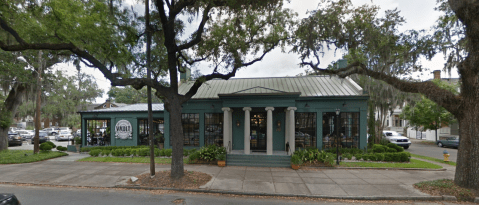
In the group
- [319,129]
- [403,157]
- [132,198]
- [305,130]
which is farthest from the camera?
[305,130]

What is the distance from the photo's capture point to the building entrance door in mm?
14469

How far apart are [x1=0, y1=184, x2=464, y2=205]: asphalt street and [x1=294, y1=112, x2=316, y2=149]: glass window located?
284 inches

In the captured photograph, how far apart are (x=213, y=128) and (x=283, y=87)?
592 centimetres

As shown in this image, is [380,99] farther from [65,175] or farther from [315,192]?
[65,175]

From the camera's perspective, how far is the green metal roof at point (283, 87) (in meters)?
13.6

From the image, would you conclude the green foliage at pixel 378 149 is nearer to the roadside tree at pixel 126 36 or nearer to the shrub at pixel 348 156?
the shrub at pixel 348 156

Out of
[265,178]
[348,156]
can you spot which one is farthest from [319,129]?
[265,178]

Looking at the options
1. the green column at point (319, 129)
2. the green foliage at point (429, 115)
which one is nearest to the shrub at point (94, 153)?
the green column at point (319, 129)

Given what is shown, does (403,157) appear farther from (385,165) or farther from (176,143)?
(176,143)

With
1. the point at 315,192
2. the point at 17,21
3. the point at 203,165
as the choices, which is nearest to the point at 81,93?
the point at 17,21

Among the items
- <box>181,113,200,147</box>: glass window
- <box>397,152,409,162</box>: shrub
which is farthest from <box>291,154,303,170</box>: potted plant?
<box>181,113,200,147</box>: glass window

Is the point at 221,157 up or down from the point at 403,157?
up

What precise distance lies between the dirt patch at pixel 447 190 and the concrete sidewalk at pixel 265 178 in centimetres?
40

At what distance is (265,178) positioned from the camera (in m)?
9.02
